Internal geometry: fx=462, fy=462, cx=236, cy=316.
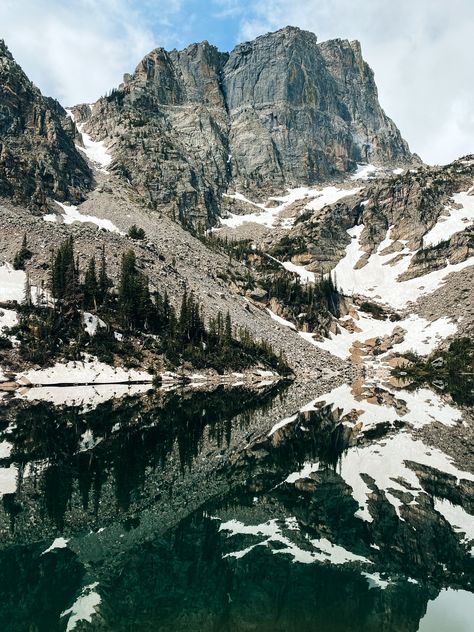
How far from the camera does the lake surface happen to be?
39.2 feet

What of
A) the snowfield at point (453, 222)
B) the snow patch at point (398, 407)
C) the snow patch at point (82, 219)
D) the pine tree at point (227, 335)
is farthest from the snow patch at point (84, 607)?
the snowfield at point (453, 222)

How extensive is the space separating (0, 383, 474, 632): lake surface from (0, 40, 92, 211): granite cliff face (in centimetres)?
10426

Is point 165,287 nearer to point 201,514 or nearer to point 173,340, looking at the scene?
point 173,340

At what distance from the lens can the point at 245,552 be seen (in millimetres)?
15430

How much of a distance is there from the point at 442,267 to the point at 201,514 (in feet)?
481

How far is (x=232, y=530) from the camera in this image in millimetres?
17359

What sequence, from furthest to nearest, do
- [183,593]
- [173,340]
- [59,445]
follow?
1. [173,340]
2. [59,445]
3. [183,593]

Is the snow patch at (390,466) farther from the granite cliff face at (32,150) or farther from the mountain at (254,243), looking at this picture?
the granite cliff face at (32,150)

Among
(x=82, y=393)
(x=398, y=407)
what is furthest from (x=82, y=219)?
(x=398, y=407)

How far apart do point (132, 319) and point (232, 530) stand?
6514 cm

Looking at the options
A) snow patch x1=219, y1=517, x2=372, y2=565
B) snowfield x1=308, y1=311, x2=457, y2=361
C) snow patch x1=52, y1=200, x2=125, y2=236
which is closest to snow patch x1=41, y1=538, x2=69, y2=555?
snow patch x1=219, y1=517, x2=372, y2=565

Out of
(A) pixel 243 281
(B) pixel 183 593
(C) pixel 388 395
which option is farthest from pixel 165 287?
(B) pixel 183 593

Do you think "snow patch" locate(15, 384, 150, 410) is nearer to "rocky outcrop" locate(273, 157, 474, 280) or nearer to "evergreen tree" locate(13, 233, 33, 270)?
"evergreen tree" locate(13, 233, 33, 270)

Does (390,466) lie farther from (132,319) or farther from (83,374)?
(132,319)
